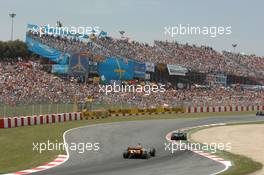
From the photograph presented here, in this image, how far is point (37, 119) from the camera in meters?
33.2

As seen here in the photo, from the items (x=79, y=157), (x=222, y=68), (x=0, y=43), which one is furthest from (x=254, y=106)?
(x=79, y=157)

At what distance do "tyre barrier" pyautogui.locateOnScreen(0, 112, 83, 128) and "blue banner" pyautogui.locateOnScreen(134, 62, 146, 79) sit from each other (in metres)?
18.8

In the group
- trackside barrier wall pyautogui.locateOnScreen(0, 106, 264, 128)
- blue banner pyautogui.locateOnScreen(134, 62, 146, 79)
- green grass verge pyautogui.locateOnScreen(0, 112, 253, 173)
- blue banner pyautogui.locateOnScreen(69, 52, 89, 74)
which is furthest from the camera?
blue banner pyautogui.locateOnScreen(134, 62, 146, 79)

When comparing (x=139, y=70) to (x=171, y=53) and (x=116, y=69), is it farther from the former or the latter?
(x=171, y=53)

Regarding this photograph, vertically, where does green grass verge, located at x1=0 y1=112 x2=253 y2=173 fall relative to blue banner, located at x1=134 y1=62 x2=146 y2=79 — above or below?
below

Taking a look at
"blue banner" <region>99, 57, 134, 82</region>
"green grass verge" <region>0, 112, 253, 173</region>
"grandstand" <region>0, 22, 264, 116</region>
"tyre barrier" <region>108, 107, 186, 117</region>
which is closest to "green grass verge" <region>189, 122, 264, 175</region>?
"green grass verge" <region>0, 112, 253, 173</region>

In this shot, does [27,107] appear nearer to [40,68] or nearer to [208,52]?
[40,68]

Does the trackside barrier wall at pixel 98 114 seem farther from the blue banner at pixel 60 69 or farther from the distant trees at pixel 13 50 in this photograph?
the distant trees at pixel 13 50

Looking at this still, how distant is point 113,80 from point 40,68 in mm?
7836

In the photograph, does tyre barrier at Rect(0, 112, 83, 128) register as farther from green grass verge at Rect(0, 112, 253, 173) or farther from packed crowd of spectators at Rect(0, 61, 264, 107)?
packed crowd of spectators at Rect(0, 61, 264, 107)

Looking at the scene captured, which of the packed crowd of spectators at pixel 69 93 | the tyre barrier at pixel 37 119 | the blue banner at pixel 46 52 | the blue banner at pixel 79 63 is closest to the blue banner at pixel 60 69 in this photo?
the blue banner at pixel 79 63

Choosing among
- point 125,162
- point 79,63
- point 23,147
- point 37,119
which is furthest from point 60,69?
point 125,162

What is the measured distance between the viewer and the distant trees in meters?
59.2

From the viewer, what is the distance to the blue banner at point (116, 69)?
179 ft
